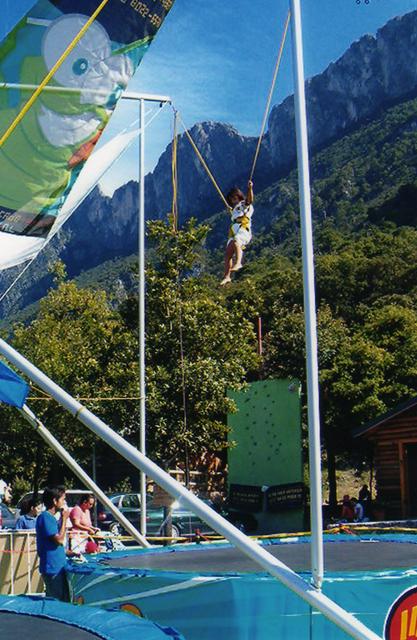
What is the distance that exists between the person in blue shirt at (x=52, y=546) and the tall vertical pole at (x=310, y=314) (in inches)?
128

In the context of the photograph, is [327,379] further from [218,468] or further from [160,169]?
[160,169]

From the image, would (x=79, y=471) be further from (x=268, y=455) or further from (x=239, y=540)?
(x=268, y=455)

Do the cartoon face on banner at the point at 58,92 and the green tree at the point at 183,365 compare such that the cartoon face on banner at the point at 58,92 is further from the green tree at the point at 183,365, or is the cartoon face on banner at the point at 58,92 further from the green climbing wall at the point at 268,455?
the green climbing wall at the point at 268,455

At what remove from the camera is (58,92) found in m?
5.96

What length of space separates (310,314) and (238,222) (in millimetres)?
2409

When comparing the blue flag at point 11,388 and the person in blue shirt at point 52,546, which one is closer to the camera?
the blue flag at point 11,388

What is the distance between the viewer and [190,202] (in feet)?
53.0

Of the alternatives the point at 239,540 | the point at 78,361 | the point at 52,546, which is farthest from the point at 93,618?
the point at 78,361

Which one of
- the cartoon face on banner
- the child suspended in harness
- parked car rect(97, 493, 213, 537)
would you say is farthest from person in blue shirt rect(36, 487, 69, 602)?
parked car rect(97, 493, 213, 537)

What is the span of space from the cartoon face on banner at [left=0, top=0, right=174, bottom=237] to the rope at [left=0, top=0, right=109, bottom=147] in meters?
0.03

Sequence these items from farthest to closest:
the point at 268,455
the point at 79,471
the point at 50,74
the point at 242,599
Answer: the point at 268,455 → the point at 79,471 → the point at 242,599 → the point at 50,74

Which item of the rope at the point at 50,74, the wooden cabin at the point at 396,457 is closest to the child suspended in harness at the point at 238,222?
the rope at the point at 50,74

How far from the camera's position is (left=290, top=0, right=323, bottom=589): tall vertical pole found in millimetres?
4613

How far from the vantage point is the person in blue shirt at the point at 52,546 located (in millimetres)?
7320
